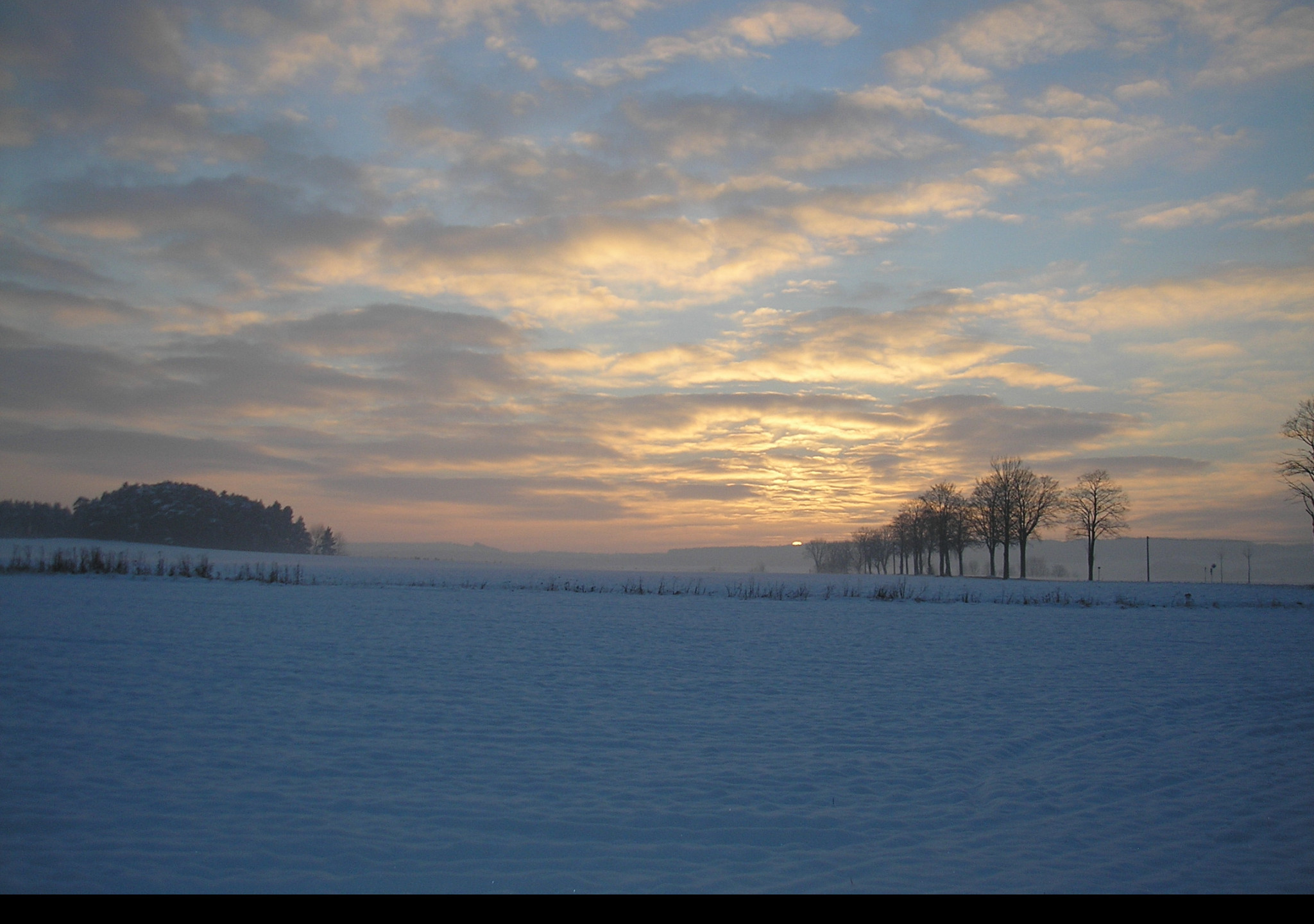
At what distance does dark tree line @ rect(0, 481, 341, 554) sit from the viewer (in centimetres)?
10219

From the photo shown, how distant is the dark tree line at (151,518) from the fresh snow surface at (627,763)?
10073cm

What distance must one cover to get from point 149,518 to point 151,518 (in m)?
0.31

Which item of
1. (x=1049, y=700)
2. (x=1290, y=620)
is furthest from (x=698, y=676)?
(x=1290, y=620)

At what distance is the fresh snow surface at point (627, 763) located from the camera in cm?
585

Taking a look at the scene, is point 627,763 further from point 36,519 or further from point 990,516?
point 36,519

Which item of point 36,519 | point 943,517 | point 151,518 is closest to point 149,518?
point 151,518

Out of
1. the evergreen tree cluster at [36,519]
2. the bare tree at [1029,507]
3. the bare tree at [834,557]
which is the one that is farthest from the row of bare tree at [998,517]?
the evergreen tree cluster at [36,519]

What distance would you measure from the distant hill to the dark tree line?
9 centimetres

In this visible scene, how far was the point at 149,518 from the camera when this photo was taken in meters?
103

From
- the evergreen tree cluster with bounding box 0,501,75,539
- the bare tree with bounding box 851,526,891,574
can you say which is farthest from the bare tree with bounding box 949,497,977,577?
the evergreen tree cluster with bounding box 0,501,75,539

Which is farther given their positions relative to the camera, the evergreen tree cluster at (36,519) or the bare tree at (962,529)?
the evergreen tree cluster at (36,519)

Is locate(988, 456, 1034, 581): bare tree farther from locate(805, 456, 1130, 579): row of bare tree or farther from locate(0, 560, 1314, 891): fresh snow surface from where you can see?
locate(0, 560, 1314, 891): fresh snow surface

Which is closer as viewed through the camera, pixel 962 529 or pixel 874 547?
pixel 962 529

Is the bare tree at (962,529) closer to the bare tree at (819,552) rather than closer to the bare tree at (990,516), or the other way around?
the bare tree at (990,516)
